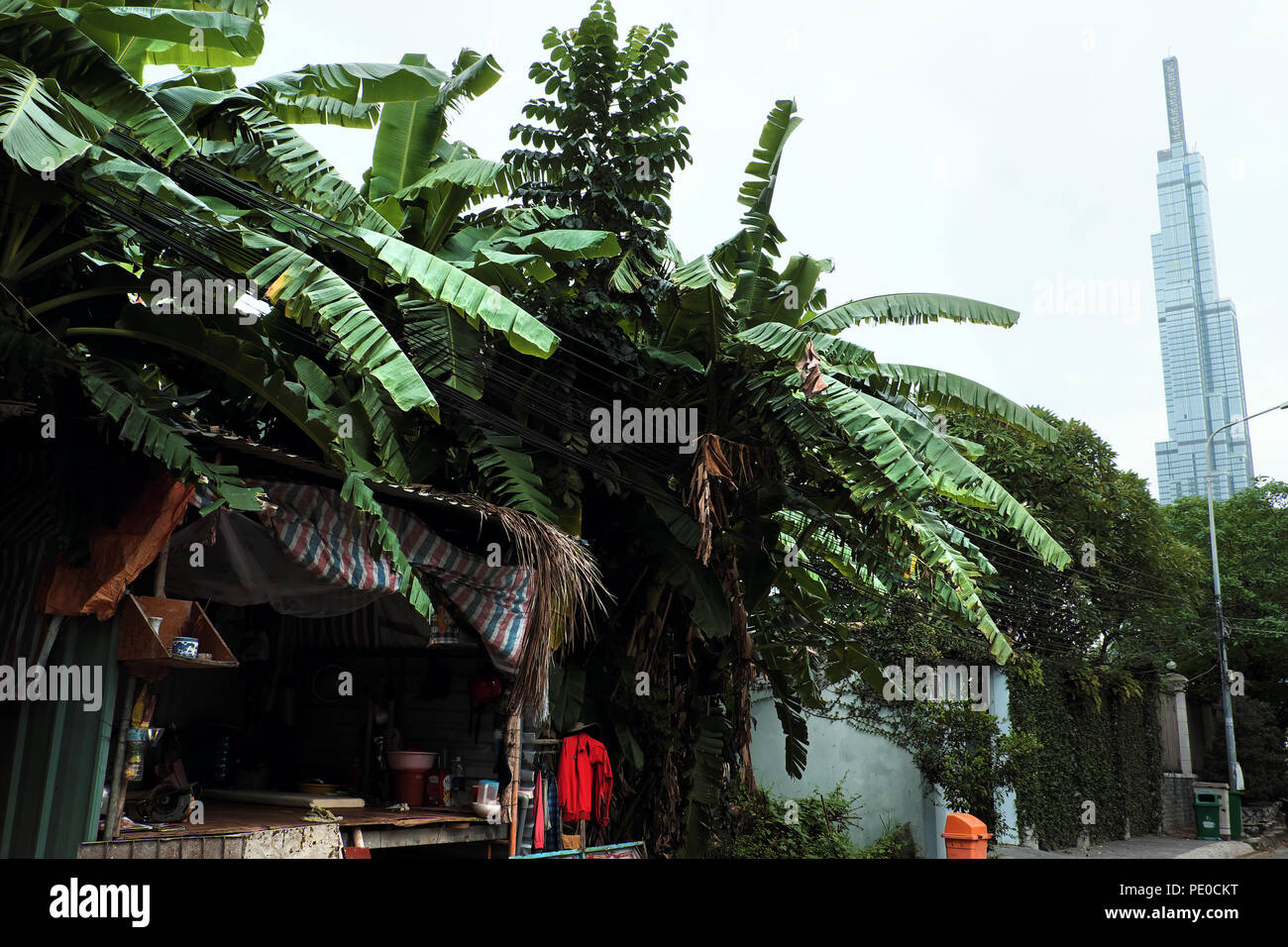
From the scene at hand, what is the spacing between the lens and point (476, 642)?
29.9ft

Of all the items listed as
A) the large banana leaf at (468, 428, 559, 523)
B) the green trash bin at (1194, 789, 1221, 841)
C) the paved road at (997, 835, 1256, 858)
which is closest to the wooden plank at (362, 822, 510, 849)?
the large banana leaf at (468, 428, 559, 523)

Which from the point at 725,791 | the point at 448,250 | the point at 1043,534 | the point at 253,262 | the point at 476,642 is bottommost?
the point at 725,791

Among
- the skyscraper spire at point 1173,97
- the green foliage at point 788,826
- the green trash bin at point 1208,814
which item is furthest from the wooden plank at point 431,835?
the skyscraper spire at point 1173,97

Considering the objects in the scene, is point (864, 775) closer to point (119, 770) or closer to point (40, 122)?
point (119, 770)

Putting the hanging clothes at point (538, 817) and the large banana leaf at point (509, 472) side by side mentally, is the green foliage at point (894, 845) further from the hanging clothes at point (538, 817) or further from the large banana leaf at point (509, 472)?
the large banana leaf at point (509, 472)

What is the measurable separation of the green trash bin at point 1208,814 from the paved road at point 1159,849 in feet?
0.80

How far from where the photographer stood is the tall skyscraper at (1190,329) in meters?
83.2

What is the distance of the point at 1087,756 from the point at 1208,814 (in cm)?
392

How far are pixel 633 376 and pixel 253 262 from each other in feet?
16.3

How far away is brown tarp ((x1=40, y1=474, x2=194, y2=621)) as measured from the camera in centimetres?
625

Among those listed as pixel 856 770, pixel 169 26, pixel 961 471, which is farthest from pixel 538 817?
pixel 856 770

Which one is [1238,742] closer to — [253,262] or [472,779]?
[472,779]

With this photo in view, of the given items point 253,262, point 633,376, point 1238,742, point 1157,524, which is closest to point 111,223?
point 253,262
